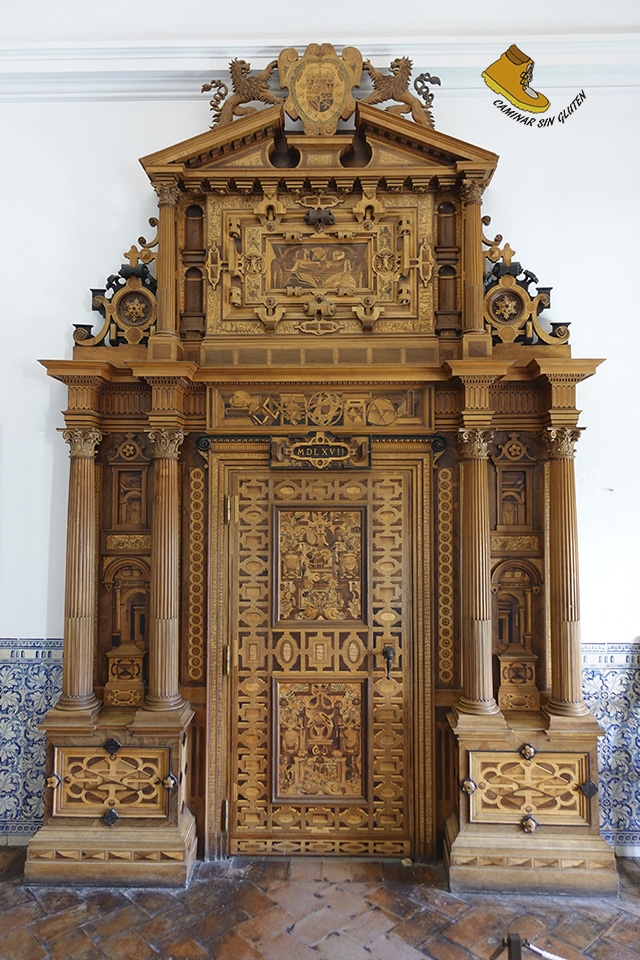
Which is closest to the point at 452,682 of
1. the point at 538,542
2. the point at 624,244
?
the point at 538,542

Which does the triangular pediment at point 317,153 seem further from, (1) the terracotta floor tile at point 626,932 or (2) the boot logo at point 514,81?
(1) the terracotta floor tile at point 626,932

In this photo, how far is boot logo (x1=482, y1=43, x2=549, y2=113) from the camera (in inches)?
136

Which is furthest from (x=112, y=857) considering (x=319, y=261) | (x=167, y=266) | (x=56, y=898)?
(x=319, y=261)

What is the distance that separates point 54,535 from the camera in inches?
133

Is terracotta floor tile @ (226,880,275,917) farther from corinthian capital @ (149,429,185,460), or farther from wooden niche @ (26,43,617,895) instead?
corinthian capital @ (149,429,185,460)

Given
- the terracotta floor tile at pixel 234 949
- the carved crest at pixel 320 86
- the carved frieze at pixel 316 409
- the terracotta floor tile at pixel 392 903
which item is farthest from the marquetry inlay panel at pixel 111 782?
the carved crest at pixel 320 86

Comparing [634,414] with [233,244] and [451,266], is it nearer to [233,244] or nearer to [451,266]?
[451,266]

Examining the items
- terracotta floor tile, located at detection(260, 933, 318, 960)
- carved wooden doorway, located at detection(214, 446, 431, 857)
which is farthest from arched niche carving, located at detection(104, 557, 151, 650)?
terracotta floor tile, located at detection(260, 933, 318, 960)

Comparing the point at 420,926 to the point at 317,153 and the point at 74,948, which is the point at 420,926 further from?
the point at 317,153

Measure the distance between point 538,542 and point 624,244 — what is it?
1845 mm

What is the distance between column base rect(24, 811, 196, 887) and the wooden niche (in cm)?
17

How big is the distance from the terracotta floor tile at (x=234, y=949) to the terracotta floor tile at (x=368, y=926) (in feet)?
1.38

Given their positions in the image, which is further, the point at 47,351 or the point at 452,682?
the point at 47,351

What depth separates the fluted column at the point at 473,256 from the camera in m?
3.16
